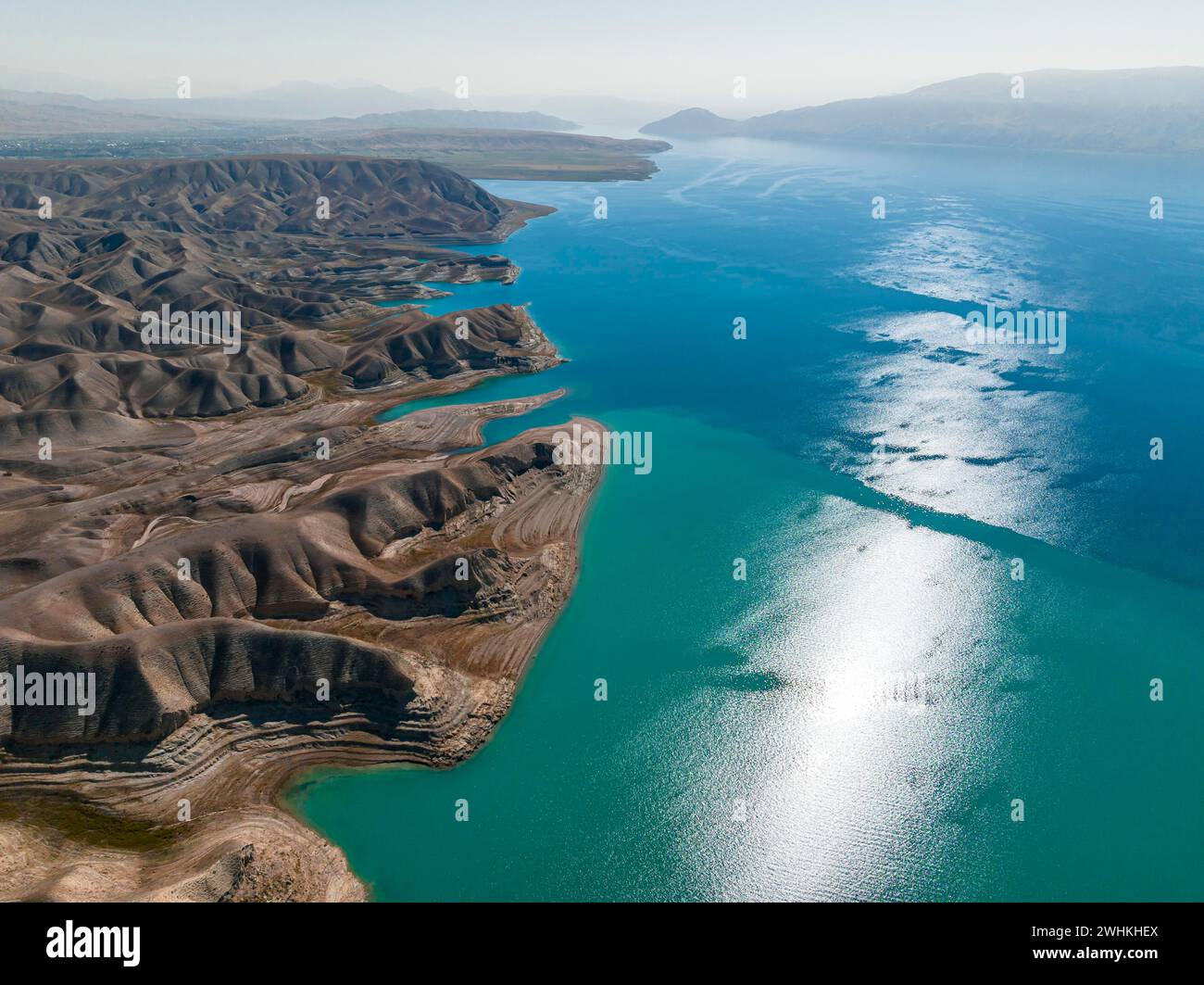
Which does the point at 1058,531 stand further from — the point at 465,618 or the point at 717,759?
the point at 465,618

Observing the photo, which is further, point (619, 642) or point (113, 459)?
point (113, 459)

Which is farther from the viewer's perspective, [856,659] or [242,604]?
[242,604]

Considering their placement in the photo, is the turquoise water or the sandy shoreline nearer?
the turquoise water

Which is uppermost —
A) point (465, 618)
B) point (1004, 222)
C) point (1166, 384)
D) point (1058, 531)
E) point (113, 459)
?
point (1004, 222)

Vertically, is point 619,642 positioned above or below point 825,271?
below

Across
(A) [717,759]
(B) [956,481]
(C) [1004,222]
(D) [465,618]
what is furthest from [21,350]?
(C) [1004,222]

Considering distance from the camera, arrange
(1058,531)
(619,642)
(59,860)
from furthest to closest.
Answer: (1058,531)
(619,642)
(59,860)

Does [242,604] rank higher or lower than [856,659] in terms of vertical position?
higher

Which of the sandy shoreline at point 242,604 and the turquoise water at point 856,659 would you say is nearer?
the turquoise water at point 856,659
